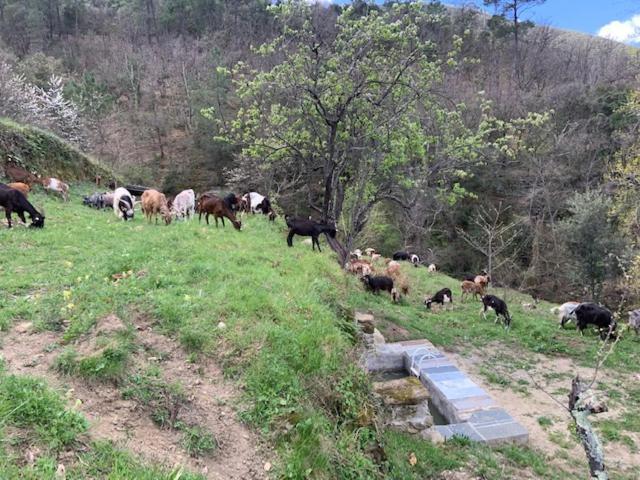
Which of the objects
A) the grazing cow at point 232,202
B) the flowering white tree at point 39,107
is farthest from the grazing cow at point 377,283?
the flowering white tree at point 39,107

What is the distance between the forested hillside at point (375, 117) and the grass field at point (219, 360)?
13.0 feet

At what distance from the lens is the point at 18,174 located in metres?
15.0

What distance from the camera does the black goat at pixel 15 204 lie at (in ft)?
34.3

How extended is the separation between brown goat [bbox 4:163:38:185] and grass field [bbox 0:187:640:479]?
600cm

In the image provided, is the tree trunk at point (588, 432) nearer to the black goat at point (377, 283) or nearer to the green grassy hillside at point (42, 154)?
the black goat at point (377, 283)

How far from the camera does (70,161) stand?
734 inches

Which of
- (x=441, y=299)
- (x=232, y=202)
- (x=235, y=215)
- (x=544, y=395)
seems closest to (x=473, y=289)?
(x=441, y=299)

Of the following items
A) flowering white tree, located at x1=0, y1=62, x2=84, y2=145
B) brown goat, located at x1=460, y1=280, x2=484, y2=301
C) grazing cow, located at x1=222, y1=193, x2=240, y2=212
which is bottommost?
brown goat, located at x1=460, y1=280, x2=484, y2=301

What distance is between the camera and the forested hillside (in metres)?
11.6

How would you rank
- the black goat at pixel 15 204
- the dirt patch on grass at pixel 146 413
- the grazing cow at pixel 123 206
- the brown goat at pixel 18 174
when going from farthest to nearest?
the brown goat at pixel 18 174 < the grazing cow at pixel 123 206 < the black goat at pixel 15 204 < the dirt patch on grass at pixel 146 413

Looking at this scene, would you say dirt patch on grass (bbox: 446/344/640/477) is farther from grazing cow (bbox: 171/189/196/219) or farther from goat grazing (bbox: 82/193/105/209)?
goat grazing (bbox: 82/193/105/209)

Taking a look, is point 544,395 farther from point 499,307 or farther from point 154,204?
point 154,204

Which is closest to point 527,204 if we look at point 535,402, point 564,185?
point 564,185

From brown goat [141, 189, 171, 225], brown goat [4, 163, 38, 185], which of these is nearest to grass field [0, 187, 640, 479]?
brown goat [141, 189, 171, 225]
